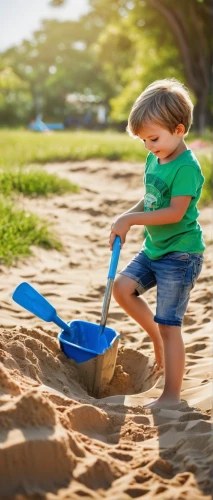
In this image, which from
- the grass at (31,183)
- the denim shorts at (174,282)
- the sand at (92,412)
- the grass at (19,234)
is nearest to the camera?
the sand at (92,412)

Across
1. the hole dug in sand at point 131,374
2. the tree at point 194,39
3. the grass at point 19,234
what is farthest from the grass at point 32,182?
the tree at point 194,39

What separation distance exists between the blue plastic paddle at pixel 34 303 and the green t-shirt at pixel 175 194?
1.59 feet

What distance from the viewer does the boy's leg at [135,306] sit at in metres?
2.88

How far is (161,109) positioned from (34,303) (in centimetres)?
97

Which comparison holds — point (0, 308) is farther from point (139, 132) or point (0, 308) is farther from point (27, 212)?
point (27, 212)

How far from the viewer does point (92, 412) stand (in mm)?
2207

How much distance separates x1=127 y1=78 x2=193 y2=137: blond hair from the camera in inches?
103

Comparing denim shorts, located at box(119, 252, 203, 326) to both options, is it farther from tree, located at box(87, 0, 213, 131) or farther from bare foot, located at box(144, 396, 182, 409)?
tree, located at box(87, 0, 213, 131)

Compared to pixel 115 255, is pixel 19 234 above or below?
below

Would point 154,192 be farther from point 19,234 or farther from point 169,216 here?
point 19,234

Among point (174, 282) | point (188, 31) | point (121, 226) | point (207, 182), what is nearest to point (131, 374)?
point (174, 282)

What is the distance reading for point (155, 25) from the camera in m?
17.4

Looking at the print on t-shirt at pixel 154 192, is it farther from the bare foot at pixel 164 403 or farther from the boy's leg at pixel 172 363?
the bare foot at pixel 164 403

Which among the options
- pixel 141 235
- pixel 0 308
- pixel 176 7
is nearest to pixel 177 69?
pixel 176 7
